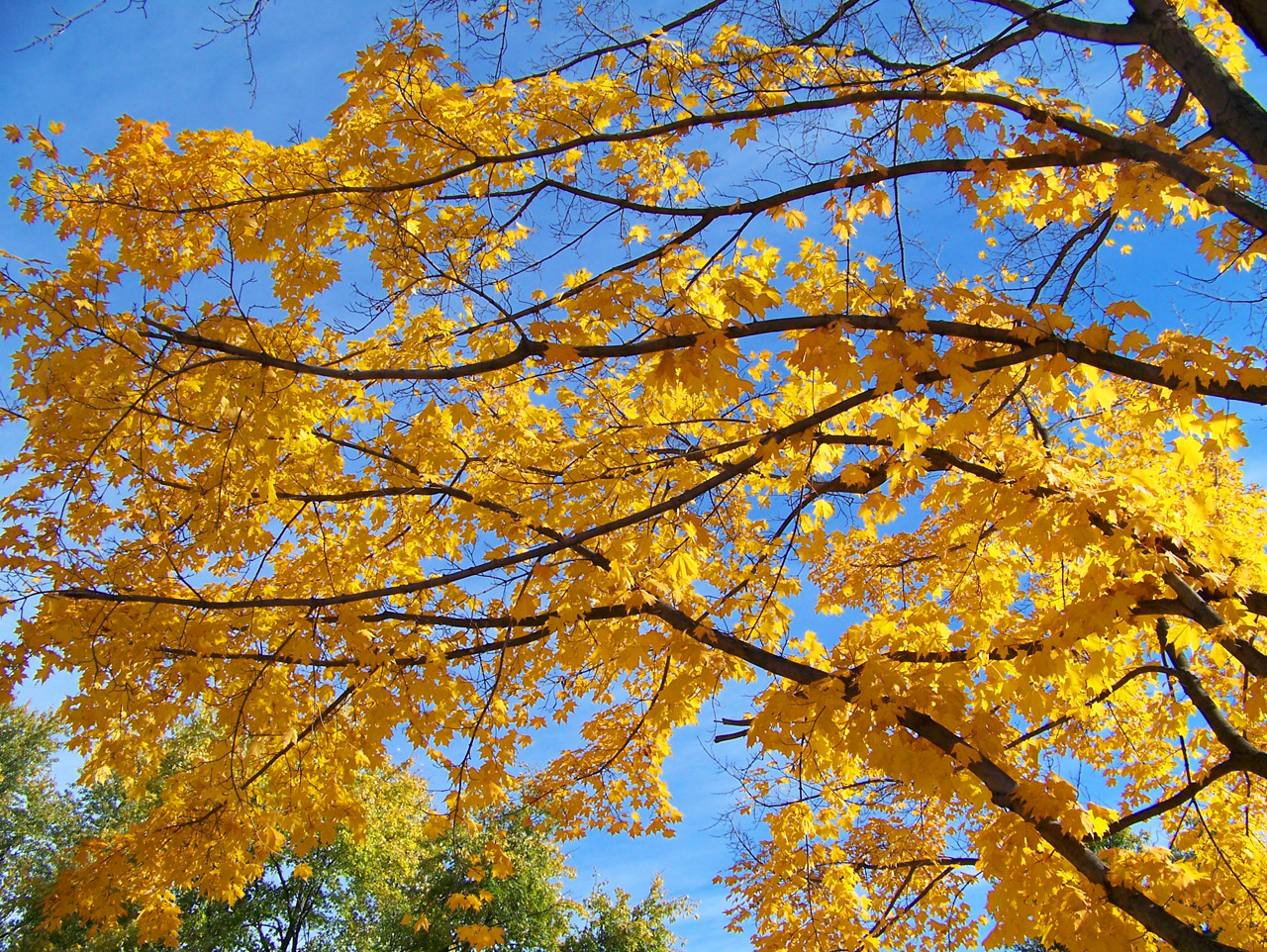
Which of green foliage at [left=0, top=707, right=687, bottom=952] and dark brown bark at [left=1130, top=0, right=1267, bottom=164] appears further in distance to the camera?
green foliage at [left=0, top=707, right=687, bottom=952]

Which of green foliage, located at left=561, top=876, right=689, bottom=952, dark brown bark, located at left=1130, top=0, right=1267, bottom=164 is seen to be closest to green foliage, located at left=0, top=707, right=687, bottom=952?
green foliage, located at left=561, top=876, right=689, bottom=952

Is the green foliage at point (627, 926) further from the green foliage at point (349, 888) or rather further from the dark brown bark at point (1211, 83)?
the dark brown bark at point (1211, 83)

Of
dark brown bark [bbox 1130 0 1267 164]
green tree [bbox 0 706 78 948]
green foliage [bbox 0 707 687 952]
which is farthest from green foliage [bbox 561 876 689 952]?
dark brown bark [bbox 1130 0 1267 164]

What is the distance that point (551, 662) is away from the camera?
7.16 metres

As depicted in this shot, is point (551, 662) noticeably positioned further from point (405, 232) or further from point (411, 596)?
point (405, 232)

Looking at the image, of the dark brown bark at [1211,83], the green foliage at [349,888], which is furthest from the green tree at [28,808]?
the dark brown bark at [1211,83]

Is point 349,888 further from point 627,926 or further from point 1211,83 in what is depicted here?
point 1211,83

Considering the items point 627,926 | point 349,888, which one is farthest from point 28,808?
point 627,926

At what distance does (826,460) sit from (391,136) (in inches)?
179

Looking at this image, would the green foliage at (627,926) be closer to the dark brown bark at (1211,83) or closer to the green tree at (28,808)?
the green tree at (28,808)

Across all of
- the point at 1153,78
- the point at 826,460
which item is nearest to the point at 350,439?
the point at 826,460

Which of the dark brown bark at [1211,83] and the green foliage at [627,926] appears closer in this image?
the dark brown bark at [1211,83]

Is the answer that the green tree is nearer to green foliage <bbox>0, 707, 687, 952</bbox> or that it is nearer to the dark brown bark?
green foliage <bbox>0, 707, 687, 952</bbox>

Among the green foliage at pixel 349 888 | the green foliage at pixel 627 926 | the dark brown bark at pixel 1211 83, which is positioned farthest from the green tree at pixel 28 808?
the dark brown bark at pixel 1211 83
